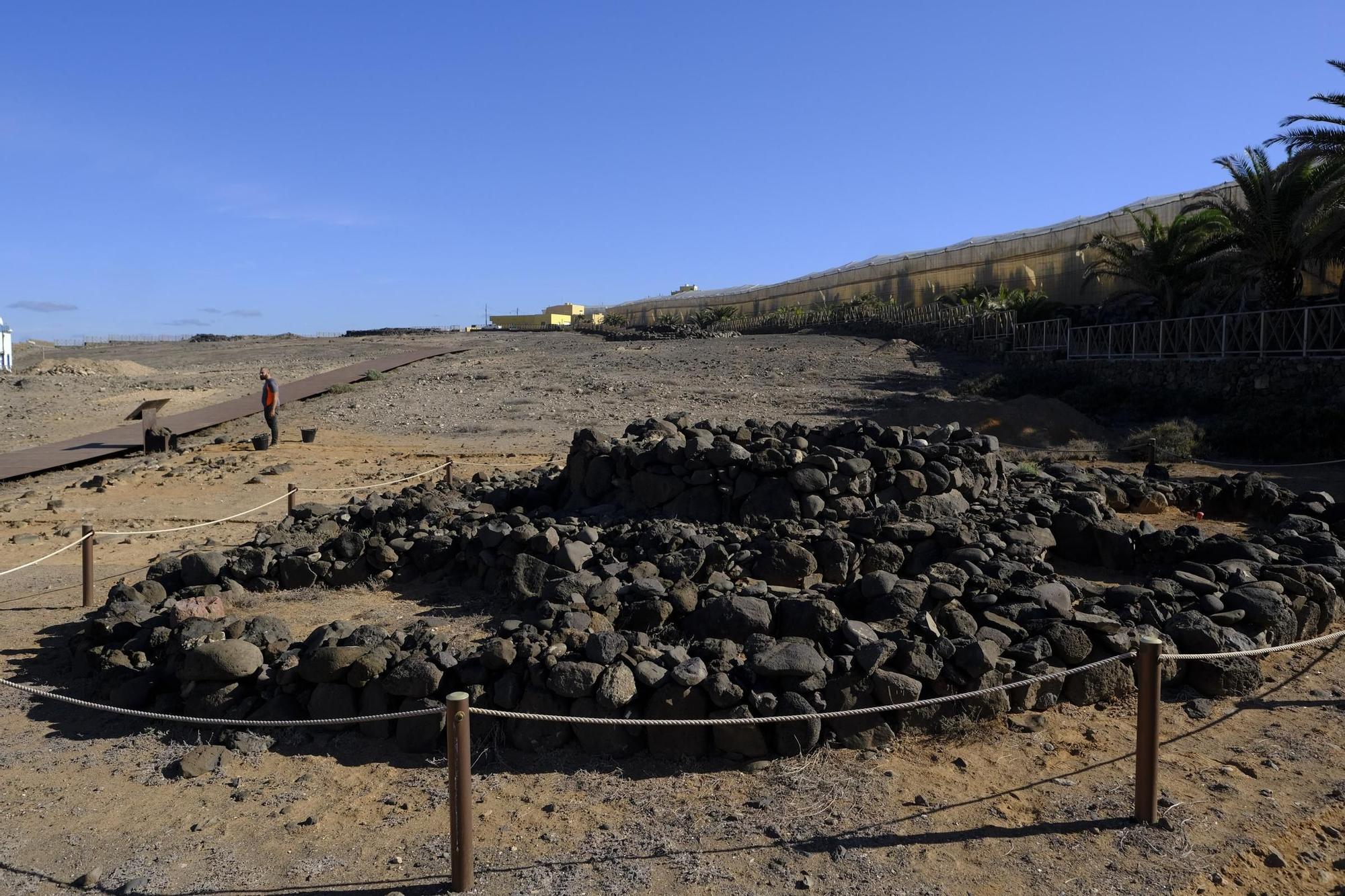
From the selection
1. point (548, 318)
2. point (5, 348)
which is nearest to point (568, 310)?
point (548, 318)

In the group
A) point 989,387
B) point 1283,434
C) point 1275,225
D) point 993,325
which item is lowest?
point 1283,434

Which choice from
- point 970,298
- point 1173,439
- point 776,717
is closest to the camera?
point 776,717

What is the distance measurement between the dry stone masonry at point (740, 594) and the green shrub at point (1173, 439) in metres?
5.96

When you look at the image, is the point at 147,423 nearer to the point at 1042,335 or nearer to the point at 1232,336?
the point at 1232,336

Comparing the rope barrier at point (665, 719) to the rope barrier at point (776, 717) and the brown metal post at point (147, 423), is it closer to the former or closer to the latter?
the rope barrier at point (776, 717)

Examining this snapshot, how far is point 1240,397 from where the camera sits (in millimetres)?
20562

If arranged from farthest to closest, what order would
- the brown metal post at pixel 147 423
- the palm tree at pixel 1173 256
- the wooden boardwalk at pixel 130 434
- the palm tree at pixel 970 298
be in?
the palm tree at pixel 970 298
the palm tree at pixel 1173 256
the brown metal post at pixel 147 423
the wooden boardwalk at pixel 130 434

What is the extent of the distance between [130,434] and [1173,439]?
69.9ft

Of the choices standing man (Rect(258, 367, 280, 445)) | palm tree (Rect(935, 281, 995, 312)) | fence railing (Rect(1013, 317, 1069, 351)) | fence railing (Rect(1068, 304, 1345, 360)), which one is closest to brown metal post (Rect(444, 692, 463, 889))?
standing man (Rect(258, 367, 280, 445))

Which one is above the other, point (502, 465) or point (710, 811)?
point (502, 465)

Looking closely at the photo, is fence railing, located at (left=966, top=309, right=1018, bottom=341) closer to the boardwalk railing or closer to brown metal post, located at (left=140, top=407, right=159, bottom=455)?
the boardwalk railing

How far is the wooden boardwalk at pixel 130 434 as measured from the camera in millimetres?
17906

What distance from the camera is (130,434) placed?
20984 millimetres

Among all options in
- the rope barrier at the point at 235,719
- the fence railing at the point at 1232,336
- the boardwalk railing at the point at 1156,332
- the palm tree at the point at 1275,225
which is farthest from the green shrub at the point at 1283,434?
the rope barrier at the point at 235,719
